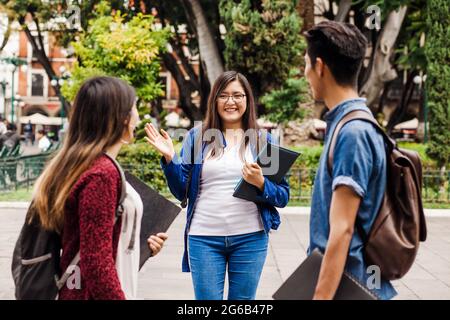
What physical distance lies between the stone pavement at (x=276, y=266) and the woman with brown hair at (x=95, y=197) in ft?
11.1

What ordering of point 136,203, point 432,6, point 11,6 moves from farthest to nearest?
point 11,6
point 432,6
point 136,203

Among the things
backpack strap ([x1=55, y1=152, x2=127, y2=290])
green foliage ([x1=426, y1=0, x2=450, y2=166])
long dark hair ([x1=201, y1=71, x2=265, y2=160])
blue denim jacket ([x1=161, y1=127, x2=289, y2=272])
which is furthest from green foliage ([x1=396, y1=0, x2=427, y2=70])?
backpack strap ([x1=55, y1=152, x2=127, y2=290])

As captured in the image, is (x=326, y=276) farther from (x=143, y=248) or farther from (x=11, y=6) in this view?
(x=11, y=6)

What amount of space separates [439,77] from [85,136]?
12.7 meters

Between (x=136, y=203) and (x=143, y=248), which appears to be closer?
(x=136, y=203)

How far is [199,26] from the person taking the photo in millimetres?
15844

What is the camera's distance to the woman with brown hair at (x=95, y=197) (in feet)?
7.20

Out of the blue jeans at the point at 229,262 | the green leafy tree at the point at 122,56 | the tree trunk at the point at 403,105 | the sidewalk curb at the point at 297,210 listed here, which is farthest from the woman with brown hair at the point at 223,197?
the tree trunk at the point at 403,105

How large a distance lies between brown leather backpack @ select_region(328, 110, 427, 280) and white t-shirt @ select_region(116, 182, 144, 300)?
743mm

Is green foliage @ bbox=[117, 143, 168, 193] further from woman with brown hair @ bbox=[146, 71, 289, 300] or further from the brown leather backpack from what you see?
the brown leather backpack

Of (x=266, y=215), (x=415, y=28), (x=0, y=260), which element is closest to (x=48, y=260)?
(x=266, y=215)

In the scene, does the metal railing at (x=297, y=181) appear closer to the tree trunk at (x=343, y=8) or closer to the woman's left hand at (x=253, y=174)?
the tree trunk at (x=343, y=8)

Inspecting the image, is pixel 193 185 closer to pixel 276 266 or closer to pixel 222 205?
pixel 222 205
